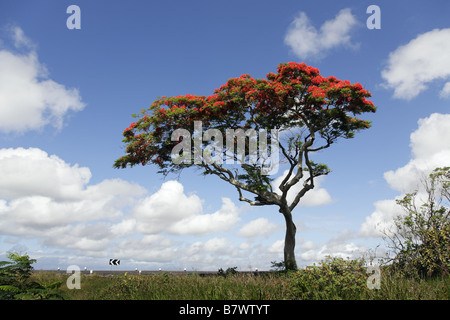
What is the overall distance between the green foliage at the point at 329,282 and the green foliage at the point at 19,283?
768 centimetres

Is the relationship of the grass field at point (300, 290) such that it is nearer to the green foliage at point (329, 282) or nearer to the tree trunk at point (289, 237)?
the green foliage at point (329, 282)

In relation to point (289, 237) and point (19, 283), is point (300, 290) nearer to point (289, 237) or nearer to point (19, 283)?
point (19, 283)

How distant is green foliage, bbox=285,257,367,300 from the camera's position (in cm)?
920

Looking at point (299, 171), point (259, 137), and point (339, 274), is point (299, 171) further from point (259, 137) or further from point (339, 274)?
point (339, 274)

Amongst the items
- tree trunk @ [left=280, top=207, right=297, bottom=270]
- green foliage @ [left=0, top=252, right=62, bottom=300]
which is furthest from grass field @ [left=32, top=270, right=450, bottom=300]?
tree trunk @ [left=280, top=207, right=297, bottom=270]

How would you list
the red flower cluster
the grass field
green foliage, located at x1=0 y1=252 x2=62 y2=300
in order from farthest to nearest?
the red flower cluster < green foliage, located at x1=0 y1=252 x2=62 y2=300 < the grass field

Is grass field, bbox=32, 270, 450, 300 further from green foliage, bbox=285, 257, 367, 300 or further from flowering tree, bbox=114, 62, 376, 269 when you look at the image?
flowering tree, bbox=114, 62, 376, 269

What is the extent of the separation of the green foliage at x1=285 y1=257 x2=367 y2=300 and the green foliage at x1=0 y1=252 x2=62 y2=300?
25.2 feet

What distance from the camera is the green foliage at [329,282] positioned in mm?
9203
